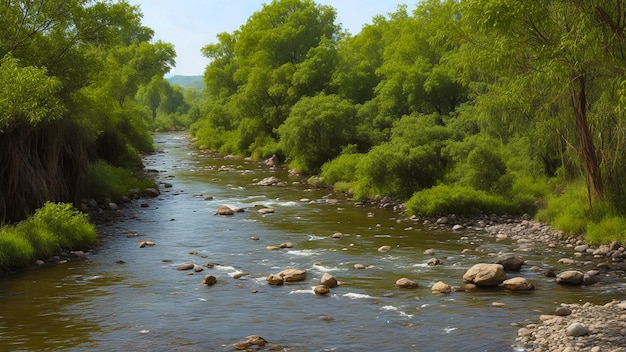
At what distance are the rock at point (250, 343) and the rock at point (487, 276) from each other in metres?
7.15

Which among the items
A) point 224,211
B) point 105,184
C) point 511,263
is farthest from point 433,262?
point 105,184

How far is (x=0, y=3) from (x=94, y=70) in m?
5.00

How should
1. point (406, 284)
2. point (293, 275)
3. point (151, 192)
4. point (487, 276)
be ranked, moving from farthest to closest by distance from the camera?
point (151, 192)
point (293, 275)
point (406, 284)
point (487, 276)

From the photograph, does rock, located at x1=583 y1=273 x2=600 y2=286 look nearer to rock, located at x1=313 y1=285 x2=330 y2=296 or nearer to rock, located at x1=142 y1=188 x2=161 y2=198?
rock, located at x1=313 y1=285 x2=330 y2=296

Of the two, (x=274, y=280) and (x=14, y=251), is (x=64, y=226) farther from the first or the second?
(x=274, y=280)

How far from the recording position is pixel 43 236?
22.1m

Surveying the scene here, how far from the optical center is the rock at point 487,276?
58.9 feet

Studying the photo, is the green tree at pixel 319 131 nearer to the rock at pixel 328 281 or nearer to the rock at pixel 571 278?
the rock at pixel 328 281

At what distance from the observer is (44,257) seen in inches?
859

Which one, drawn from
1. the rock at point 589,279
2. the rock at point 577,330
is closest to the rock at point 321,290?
the rock at point 577,330

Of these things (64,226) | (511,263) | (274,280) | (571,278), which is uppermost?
(64,226)

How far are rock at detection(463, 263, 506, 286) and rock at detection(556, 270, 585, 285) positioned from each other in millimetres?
1623

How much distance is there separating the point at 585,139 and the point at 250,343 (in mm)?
15084

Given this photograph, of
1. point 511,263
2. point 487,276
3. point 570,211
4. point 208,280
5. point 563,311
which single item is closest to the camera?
point 563,311
